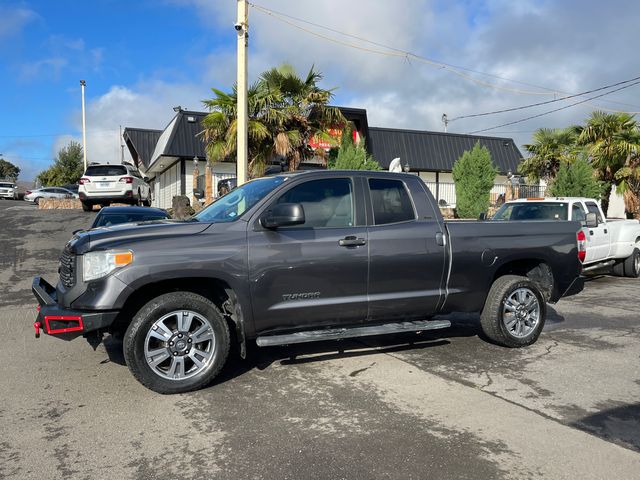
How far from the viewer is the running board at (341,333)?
15.8ft

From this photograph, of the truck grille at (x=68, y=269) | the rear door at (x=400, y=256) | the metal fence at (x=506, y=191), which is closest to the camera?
the truck grille at (x=68, y=269)

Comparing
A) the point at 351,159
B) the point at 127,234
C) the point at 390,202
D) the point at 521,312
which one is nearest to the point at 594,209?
the point at 521,312

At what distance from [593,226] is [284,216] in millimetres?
7594

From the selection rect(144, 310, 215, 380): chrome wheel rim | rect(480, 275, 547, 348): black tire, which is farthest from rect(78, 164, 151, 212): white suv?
rect(480, 275, 547, 348): black tire

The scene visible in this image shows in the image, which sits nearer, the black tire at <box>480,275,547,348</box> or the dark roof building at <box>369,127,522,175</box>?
the black tire at <box>480,275,547,348</box>

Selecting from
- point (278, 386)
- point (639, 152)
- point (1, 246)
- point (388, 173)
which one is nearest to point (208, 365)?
point (278, 386)

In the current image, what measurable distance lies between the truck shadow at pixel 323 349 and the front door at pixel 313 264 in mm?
711

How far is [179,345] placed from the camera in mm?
4672

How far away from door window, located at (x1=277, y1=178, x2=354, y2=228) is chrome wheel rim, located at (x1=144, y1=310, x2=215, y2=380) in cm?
134

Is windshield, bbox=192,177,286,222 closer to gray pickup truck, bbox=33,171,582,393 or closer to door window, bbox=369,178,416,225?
gray pickup truck, bbox=33,171,582,393

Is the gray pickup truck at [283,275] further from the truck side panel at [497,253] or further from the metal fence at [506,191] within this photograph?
the metal fence at [506,191]

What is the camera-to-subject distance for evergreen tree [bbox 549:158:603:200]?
56.1ft

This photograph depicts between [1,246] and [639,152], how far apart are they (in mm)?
19740

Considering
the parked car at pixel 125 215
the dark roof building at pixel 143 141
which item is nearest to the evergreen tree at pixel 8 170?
the dark roof building at pixel 143 141
